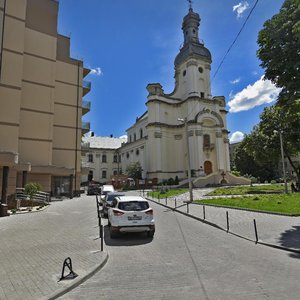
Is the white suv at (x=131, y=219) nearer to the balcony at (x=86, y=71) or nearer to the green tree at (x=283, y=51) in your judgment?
the green tree at (x=283, y=51)

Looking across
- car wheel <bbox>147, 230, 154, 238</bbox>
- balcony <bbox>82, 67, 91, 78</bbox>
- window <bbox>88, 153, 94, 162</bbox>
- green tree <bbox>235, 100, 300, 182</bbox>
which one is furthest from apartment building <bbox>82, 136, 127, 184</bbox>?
car wheel <bbox>147, 230, 154, 238</bbox>

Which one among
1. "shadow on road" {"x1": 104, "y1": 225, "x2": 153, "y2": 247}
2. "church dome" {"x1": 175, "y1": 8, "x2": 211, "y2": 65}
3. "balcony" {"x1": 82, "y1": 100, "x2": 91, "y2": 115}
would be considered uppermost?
"church dome" {"x1": 175, "y1": 8, "x2": 211, "y2": 65}

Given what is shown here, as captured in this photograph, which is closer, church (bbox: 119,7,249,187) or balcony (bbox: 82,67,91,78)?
balcony (bbox: 82,67,91,78)

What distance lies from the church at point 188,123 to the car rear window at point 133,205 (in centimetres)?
4785

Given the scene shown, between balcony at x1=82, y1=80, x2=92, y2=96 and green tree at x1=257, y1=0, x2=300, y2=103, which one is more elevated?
balcony at x1=82, y1=80, x2=92, y2=96

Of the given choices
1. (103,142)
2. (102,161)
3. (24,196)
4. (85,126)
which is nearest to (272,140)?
(85,126)

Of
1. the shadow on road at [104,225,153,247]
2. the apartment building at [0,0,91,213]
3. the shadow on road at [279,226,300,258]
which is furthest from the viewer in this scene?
the apartment building at [0,0,91,213]

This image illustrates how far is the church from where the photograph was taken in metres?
62.7

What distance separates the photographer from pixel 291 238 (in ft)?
35.6

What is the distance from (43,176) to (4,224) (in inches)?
728

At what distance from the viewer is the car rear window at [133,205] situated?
12.1 metres

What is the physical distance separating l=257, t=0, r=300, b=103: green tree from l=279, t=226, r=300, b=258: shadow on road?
592 cm

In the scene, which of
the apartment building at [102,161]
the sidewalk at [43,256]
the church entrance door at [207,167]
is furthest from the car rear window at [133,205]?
the apartment building at [102,161]

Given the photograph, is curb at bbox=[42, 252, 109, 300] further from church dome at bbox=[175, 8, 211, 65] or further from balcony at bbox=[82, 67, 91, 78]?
church dome at bbox=[175, 8, 211, 65]
